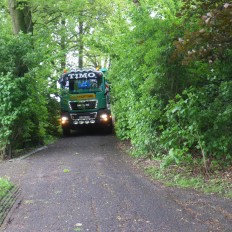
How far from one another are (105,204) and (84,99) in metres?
13.4

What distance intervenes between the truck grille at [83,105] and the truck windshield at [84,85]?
684 millimetres

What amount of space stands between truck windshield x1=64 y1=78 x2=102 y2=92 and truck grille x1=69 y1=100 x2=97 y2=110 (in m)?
0.68

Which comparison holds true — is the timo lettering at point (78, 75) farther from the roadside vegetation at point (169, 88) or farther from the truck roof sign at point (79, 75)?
the roadside vegetation at point (169, 88)

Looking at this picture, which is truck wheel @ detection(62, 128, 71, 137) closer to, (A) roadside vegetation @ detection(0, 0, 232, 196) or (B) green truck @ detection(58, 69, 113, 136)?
(B) green truck @ detection(58, 69, 113, 136)

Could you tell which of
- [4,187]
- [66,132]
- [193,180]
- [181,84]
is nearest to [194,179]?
[193,180]

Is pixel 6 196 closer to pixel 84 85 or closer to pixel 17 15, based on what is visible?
pixel 17 15

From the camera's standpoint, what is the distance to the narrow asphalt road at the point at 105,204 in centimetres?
507

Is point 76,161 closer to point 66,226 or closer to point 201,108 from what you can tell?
point 201,108

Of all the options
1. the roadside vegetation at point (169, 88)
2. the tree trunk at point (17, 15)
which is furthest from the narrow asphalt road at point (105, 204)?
the tree trunk at point (17, 15)

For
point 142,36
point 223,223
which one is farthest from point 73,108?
point 223,223

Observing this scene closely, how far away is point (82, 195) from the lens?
672 centimetres

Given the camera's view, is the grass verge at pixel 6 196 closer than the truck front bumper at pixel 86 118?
Yes

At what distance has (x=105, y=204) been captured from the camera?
6066 mm

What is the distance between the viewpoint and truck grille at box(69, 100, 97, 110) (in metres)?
19.1
